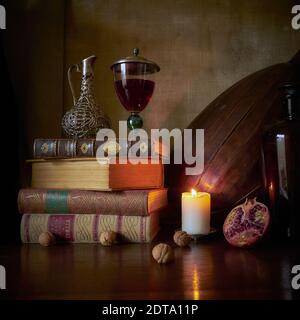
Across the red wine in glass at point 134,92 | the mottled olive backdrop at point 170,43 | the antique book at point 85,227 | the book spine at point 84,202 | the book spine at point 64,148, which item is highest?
the mottled olive backdrop at point 170,43

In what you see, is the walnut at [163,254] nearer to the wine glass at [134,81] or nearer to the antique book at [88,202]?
the antique book at [88,202]

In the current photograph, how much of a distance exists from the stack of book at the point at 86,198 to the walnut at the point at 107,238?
16mm

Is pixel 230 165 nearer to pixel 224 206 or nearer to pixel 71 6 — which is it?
pixel 224 206

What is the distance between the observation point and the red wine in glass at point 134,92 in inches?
30.7

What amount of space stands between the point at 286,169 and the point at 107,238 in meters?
0.41

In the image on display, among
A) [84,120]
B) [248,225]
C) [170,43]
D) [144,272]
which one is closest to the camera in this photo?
[144,272]

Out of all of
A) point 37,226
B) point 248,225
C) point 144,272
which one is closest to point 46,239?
point 37,226

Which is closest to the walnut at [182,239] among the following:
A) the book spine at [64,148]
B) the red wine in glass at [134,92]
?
the book spine at [64,148]

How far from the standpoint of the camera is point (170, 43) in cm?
109

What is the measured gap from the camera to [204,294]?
38cm

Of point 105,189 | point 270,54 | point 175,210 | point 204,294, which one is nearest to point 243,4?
point 270,54

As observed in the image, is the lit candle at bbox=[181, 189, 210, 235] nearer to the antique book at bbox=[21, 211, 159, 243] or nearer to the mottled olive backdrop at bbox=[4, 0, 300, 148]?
the antique book at bbox=[21, 211, 159, 243]

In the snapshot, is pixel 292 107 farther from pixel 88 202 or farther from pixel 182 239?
pixel 88 202
